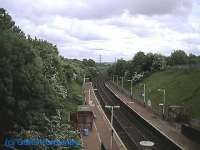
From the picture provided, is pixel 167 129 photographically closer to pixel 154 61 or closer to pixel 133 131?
pixel 133 131

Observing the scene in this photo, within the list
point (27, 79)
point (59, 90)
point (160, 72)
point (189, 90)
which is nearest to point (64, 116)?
point (59, 90)

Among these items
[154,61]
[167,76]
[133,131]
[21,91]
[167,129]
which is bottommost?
[133,131]

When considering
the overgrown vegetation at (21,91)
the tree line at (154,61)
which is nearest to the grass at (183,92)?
the tree line at (154,61)

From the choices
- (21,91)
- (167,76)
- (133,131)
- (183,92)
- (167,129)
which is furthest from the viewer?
(167,76)

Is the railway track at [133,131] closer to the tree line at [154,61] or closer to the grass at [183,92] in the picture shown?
the grass at [183,92]

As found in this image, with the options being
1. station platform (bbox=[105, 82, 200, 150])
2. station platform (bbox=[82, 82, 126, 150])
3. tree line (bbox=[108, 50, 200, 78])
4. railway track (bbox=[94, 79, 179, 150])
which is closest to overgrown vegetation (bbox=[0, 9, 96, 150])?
station platform (bbox=[82, 82, 126, 150])

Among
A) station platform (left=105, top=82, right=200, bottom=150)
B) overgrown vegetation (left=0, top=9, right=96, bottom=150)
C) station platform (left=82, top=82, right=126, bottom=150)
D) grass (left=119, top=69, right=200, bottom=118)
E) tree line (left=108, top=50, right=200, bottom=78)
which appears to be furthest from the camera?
tree line (left=108, top=50, right=200, bottom=78)

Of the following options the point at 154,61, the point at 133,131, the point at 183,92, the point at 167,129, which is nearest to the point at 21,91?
the point at 167,129

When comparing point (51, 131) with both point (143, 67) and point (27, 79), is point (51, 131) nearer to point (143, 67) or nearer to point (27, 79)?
point (27, 79)

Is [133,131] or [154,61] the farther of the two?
[154,61]

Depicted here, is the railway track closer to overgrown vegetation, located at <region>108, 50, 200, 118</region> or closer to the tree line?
overgrown vegetation, located at <region>108, 50, 200, 118</region>

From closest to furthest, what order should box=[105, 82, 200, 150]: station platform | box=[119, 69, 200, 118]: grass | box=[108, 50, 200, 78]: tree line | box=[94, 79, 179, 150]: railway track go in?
box=[105, 82, 200, 150]: station platform → box=[94, 79, 179, 150]: railway track → box=[119, 69, 200, 118]: grass → box=[108, 50, 200, 78]: tree line

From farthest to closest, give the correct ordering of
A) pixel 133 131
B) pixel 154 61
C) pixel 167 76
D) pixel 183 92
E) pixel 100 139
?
pixel 154 61, pixel 167 76, pixel 183 92, pixel 133 131, pixel 100 139

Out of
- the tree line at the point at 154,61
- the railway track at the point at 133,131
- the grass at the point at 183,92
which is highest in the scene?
the tree line at the point at 154,61
